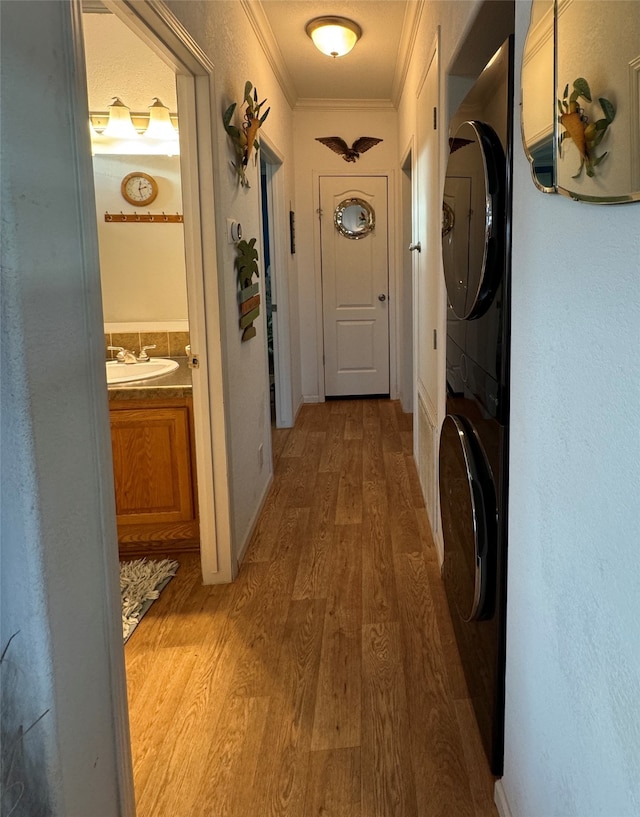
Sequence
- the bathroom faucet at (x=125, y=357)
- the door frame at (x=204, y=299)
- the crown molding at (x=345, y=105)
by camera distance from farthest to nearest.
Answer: the crown molding at (x=345, y=105), the bathroom faucet at (x=125, y=357), the door frame at (x=204, y=299)

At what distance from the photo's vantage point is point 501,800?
133 cm

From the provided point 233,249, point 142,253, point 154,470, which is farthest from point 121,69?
point 154,470

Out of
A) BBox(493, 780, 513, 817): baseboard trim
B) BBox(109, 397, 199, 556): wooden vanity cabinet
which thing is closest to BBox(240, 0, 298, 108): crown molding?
BBox(109, 397, 199, 556): wooden vanity cabinet

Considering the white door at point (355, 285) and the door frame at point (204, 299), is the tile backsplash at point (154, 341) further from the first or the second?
the white door at point (355, 285)

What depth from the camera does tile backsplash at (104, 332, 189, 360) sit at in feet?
9.78

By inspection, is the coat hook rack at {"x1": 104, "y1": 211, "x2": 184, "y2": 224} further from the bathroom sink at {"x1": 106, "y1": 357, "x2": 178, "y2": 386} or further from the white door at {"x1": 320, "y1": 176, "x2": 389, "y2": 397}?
the white door at {"x1": 320, "y1": 176, "x2": 389, "y2": 397}

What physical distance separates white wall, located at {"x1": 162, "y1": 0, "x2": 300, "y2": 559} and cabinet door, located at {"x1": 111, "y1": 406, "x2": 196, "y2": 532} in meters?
0.23

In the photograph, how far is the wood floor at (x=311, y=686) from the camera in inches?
55.7

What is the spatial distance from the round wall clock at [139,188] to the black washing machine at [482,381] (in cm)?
186

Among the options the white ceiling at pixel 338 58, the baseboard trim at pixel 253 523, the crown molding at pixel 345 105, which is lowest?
the baseboard trim at pixel 253 523

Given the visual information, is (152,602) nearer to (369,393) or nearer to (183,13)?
(183,13)

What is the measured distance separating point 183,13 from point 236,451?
1.63m

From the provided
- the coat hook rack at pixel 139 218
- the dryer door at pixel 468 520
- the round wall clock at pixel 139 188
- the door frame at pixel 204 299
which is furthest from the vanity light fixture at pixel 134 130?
the dryer door at pixel 468 520

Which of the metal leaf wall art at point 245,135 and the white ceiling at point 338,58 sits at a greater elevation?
the white ceiling at point 338,58
